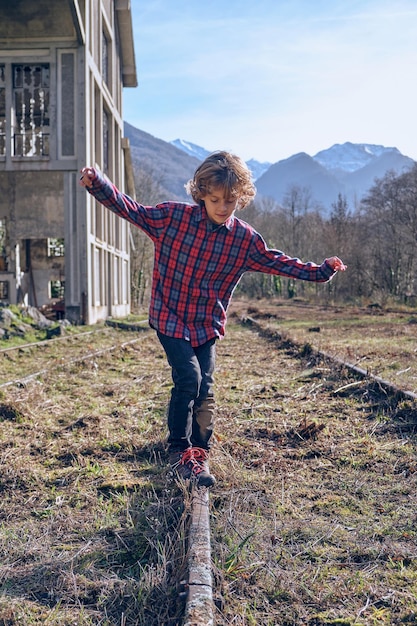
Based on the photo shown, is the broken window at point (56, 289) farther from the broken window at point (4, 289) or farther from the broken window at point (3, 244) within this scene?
the broken window at point (4, 289)

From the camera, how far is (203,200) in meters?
3.77

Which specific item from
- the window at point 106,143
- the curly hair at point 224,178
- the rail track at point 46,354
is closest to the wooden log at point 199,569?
the curly hair at point 224,178

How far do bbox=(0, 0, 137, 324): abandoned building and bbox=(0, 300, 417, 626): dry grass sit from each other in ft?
36.1

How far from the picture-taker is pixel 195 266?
150 inches

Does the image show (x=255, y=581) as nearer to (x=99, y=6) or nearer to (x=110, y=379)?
(x=110, y=379)

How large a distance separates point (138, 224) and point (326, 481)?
1.80m

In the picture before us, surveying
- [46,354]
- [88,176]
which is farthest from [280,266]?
[46,354]

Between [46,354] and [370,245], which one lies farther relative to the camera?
[370,245]

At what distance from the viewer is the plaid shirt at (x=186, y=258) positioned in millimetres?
3777

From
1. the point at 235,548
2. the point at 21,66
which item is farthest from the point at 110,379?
the point at 21,66

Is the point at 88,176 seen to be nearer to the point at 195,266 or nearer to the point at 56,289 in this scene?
the point at 195,266

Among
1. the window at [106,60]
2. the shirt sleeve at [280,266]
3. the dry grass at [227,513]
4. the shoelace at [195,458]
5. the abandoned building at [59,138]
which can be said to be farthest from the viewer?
the window at [106,60]

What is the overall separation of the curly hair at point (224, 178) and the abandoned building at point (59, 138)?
12899mm

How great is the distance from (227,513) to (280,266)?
1.71 meters
